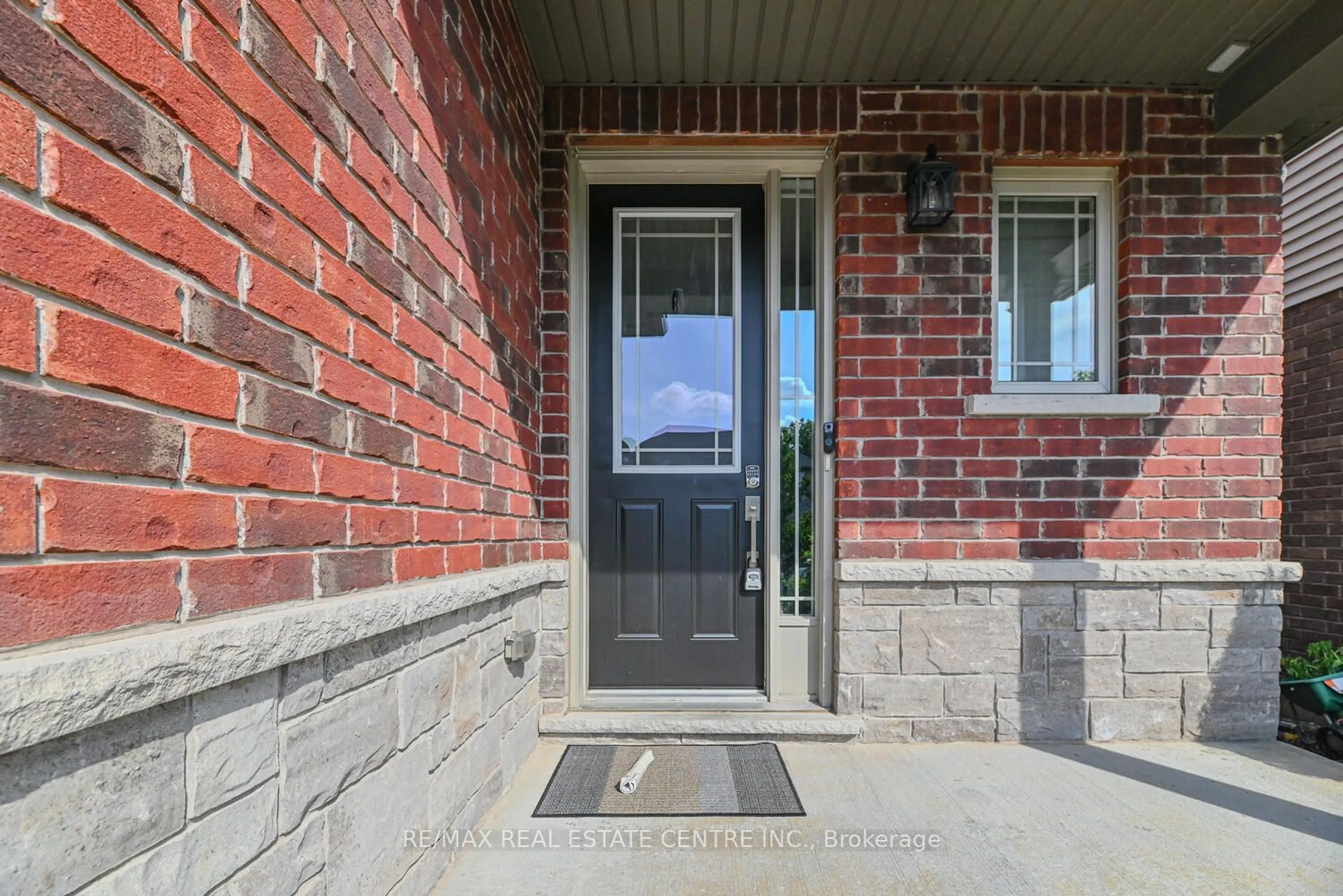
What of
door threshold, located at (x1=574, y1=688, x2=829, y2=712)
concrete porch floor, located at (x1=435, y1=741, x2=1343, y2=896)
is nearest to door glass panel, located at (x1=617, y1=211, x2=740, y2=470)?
door threshold, located at (x1=574, y1=688, x2=829, y2=712)

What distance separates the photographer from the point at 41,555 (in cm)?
73

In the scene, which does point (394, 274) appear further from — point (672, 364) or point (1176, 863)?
point (1176, 863)

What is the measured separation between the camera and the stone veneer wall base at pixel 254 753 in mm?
727

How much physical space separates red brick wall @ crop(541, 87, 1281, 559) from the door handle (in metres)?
0.37

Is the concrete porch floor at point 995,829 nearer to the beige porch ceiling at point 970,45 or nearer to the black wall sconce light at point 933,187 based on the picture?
the black wall sconce light at point 933,187

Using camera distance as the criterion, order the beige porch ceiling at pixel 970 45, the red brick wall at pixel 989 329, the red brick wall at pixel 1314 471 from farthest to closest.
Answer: the red brick wall at pixel 1314 471, the red brick wall at pixel 989 329, the beige porch ceiling at pixel 970 45

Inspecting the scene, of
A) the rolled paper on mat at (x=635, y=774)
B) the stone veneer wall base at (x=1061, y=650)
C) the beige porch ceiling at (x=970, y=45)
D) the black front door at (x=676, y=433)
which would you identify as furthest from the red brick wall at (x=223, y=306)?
the stone veneer wall base at (x=1061, y=650)

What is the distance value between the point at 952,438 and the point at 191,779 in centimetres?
271

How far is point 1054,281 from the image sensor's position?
2.99 m

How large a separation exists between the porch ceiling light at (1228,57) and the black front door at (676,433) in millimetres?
1882

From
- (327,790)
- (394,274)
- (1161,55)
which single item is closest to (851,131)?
(1161,55)

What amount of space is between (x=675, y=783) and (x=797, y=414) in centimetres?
160

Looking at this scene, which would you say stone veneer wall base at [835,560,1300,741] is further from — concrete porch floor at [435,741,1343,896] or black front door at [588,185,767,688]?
black front door at [588,185,767,688]

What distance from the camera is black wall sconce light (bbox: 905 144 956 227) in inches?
106
